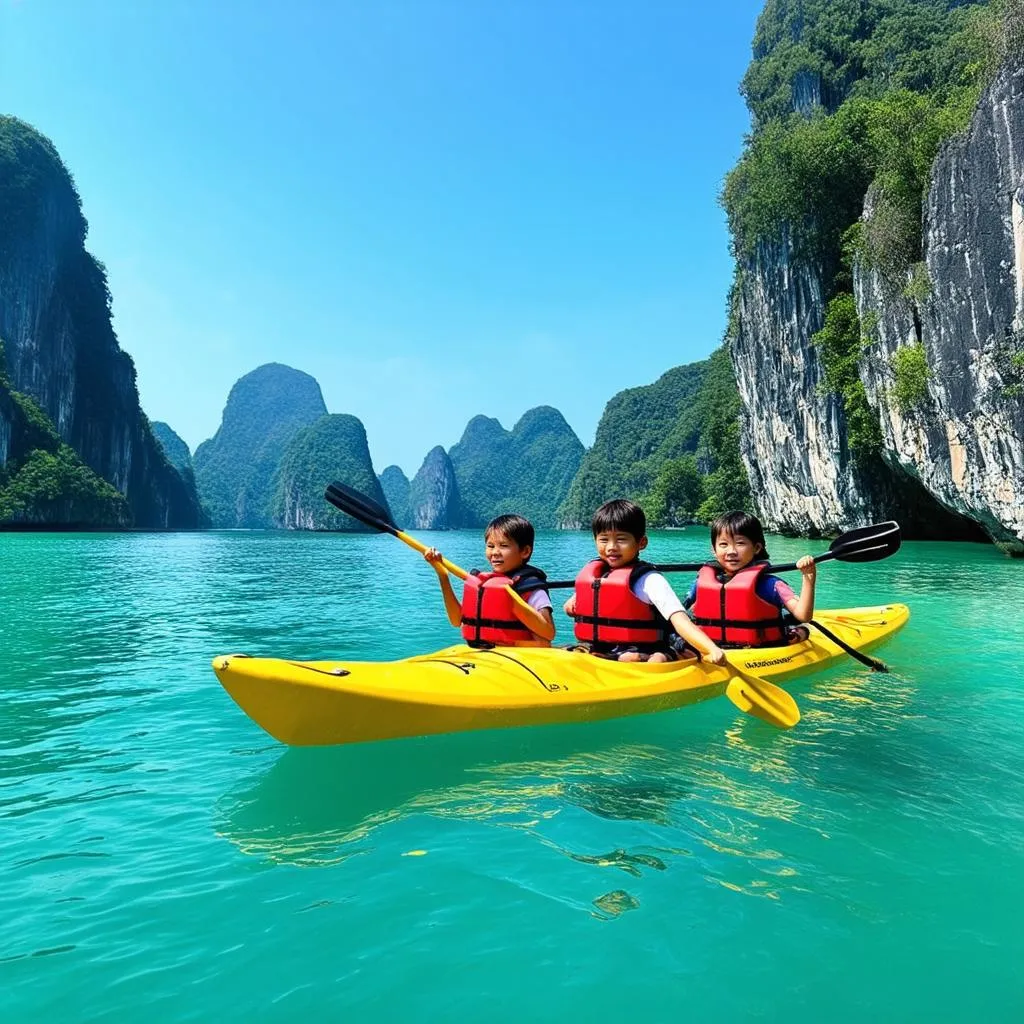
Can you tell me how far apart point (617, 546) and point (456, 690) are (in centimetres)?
134

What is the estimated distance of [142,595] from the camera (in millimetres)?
11797

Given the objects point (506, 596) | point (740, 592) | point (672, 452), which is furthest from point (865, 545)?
point (672, 452)

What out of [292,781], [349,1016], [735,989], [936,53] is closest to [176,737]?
[292,781]

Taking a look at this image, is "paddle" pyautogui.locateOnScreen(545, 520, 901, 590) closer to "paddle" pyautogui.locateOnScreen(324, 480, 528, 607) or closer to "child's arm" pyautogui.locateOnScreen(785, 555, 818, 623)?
"child's arm" pyautogui.locateOnScreen(785, 555, 818, 623)

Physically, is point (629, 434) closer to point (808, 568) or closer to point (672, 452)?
point (672, 452)

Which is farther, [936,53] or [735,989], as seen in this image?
[936,53]

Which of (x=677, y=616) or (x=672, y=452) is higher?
(x=672, y=452)

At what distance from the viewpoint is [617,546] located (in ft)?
14.9

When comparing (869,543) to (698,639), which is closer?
(698,639)

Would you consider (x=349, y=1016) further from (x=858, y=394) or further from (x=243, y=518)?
(x=243, y=518)

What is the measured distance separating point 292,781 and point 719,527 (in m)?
3.24

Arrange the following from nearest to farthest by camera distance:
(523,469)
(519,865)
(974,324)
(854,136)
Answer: (519,865) < (974,324) < (854,136) < (523,469)

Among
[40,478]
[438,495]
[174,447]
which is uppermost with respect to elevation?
[174,447]

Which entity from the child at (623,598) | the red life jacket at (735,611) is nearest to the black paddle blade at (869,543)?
the red life jacket at (735,611)
